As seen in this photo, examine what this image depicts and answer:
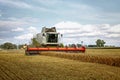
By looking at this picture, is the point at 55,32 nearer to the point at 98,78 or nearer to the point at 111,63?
the point at 111,63

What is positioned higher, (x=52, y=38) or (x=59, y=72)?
(x=52, y=38)

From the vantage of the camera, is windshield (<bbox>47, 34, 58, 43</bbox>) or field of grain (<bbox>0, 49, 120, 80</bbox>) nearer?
field of grain (<bbox>0, 49, 120, 80</bbox>)

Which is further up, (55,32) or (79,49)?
A: (55,32)

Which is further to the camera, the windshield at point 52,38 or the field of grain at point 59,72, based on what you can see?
the windshield at point 52,38

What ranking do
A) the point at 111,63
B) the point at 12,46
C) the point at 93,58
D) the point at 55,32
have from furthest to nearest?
the point at 12,46 → the point at 55,32 → the point at 93,58 → the point at 111,63

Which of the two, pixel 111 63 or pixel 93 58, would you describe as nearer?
pixel 111 63

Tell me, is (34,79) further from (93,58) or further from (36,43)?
(36,43)

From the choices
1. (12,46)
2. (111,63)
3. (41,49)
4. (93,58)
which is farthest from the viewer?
(12,46)

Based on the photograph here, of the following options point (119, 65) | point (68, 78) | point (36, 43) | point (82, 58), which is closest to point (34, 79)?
point (68, 78)

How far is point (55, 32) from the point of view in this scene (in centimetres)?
4103

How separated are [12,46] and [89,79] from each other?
13023cm

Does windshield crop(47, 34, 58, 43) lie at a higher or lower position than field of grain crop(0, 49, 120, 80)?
higher

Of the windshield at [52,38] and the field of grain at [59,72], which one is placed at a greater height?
the windshield at [52,38]

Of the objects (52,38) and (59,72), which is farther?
(52,38)
